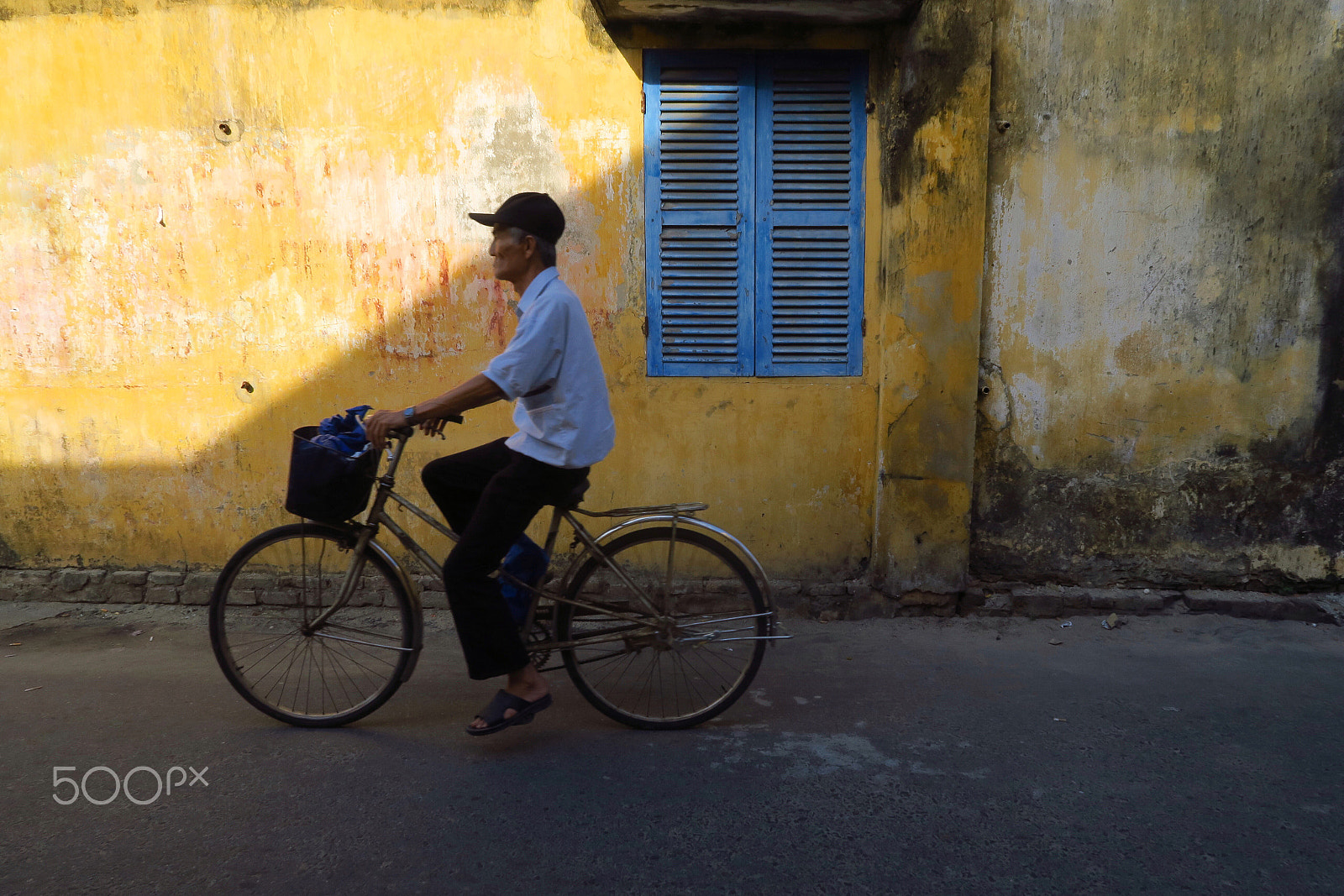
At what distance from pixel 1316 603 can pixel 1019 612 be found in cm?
149

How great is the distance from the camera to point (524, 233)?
2.92m

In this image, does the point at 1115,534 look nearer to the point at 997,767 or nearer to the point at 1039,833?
the point at 997,767

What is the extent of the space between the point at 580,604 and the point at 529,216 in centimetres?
139

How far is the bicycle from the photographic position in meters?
3.13

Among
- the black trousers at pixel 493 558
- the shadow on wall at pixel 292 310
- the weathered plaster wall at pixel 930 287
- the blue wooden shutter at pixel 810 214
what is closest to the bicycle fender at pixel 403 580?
the black trousers at pixel 493 558

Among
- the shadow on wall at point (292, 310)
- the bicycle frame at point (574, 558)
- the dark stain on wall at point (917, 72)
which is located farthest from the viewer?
the shadow on wall at point (292, 310)

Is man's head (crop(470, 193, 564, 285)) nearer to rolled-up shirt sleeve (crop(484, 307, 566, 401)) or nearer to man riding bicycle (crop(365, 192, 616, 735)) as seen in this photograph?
man riding bicycle (crop(365, 192, 616, 735))

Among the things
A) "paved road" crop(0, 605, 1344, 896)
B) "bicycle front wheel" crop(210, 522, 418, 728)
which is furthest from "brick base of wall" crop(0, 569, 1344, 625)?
"bicycle front wheel" crop(210, 522, 418, 728)

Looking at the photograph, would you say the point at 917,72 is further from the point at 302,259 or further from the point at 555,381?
the point at 302,259

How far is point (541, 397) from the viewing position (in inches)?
115

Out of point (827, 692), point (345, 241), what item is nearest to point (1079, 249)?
point (827, 692)

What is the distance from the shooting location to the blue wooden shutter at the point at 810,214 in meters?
4.50

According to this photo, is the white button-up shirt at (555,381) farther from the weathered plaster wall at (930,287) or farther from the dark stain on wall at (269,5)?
the dark stain on wall at (269,5)

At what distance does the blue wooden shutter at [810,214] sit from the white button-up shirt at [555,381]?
1876mm
